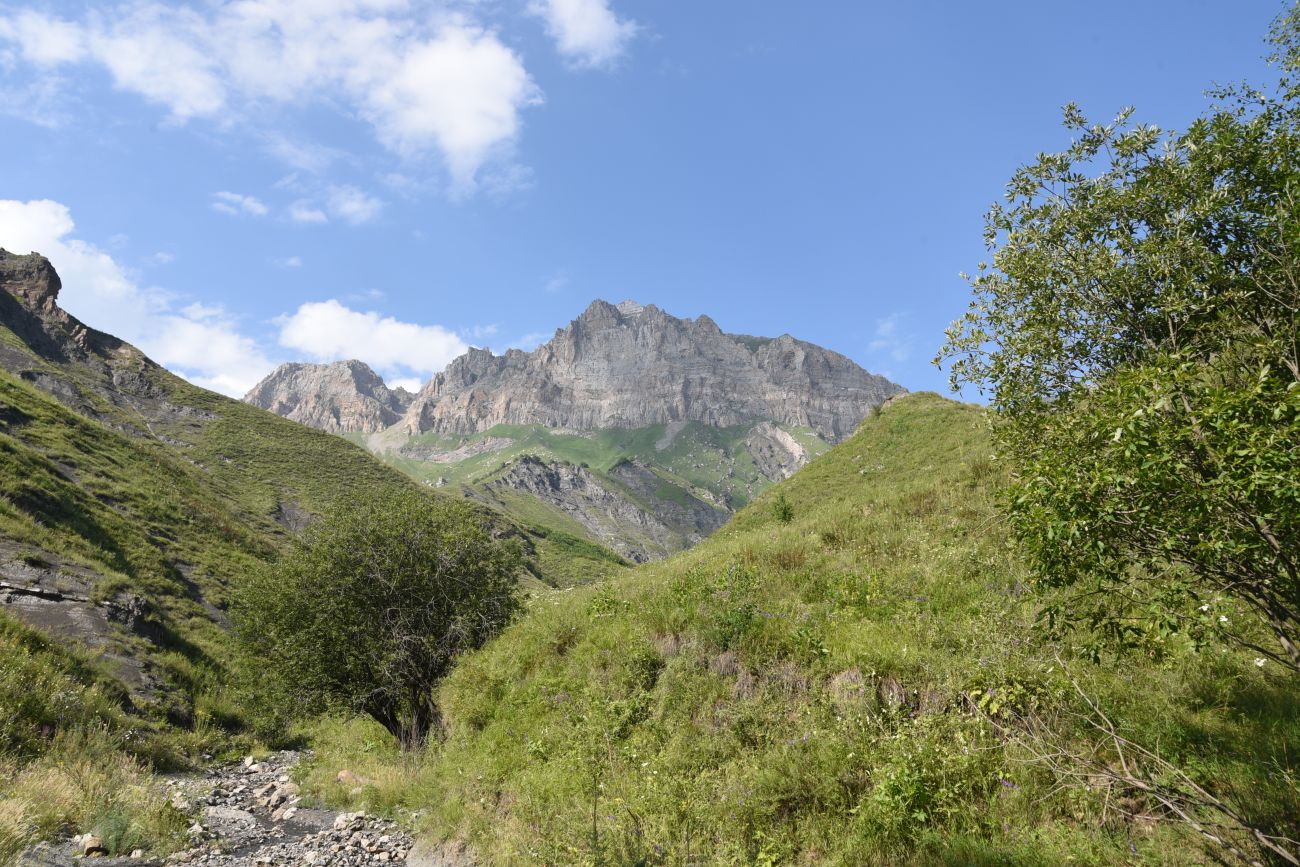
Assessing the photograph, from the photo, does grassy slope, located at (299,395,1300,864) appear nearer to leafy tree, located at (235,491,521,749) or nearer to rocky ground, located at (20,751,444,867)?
rocky ground, located at (20,751,444,867)

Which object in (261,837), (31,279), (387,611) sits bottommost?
(261,837)

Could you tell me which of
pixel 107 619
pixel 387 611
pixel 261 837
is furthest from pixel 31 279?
pixel 261 837

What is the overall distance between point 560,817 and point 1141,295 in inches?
447

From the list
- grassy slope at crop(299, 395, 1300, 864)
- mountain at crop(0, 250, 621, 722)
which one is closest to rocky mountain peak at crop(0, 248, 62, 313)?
mountain at crop(0, 250, 621, 722)

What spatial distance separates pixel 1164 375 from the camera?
5.23 m

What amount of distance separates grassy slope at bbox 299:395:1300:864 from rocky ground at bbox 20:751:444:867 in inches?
41.5

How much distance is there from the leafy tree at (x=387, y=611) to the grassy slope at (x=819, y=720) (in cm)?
260

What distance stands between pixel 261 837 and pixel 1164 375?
20.0 meters

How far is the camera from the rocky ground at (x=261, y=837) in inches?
426

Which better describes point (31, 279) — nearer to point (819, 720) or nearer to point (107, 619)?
point (107, 619)

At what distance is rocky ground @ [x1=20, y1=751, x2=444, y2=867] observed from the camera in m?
10.8

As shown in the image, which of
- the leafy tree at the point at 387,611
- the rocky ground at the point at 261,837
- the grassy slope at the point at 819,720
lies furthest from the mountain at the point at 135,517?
the grassy slope at the point at 819,720

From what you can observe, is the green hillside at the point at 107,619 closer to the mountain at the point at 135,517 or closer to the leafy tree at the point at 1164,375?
the mountain at the point at 135,517

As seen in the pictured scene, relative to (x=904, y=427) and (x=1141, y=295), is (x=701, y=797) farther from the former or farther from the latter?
(x=904, y=427)
